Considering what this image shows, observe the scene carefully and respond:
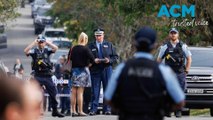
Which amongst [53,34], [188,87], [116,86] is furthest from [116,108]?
[53,34]

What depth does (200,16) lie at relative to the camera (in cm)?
3039

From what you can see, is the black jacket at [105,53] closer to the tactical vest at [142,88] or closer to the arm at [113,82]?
the arm at [113,82]

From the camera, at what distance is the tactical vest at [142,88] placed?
7.14 metres

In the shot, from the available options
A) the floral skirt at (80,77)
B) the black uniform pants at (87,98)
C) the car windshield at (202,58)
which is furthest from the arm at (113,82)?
the car windshield at (202,58)

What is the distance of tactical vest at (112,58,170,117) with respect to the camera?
714cm

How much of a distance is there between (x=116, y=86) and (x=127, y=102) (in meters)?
0.22

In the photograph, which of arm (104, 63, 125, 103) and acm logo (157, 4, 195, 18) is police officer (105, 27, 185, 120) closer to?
arm (104, 63, 125, 103)

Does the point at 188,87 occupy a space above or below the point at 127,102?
below

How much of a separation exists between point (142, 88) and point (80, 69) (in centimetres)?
989

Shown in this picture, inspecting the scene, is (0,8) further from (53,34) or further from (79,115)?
(53,34)

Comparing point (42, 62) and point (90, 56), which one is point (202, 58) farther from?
point (42, 62)

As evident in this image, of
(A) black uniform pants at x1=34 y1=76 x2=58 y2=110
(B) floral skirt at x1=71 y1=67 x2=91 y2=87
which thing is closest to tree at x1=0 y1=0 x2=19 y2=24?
(B) floral skirt at x1=71 y1=67 x2=91 y2=87

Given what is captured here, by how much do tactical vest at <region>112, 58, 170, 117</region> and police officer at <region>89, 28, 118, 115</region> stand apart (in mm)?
9943

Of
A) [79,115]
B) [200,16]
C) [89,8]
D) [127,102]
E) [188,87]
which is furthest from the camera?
[89,8]
